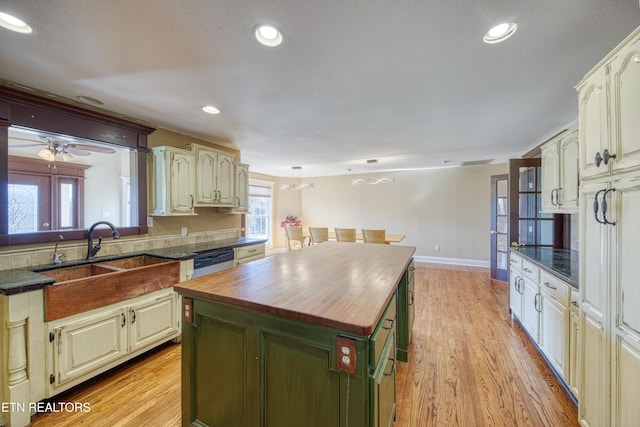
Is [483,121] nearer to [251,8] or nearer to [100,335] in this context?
[251,8]

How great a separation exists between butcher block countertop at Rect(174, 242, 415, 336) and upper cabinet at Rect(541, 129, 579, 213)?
1694 mm

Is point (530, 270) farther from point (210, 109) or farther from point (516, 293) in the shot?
point (210, 109)

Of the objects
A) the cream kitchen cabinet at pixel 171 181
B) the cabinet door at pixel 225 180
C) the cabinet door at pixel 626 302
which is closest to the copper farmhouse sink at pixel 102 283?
the cream kitchen cabinet at pixel 171 181

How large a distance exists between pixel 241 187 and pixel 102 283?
2247mm

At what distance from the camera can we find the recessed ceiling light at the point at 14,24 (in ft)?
4.25

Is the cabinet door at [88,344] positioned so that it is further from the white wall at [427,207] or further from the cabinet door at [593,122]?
the white wall at [427,207]

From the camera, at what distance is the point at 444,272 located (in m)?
5.40

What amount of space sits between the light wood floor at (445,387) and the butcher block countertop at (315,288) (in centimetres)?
96

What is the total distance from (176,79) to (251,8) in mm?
1039

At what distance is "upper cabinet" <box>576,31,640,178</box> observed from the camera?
114cm

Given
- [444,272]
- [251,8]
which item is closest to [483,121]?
[251,8]

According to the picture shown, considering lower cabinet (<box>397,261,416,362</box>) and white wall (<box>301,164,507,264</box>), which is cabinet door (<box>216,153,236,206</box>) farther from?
white wall (<box>301,164,507,264</box>)

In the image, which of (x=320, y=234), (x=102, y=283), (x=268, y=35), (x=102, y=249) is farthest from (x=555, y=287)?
(x=102, y=249)

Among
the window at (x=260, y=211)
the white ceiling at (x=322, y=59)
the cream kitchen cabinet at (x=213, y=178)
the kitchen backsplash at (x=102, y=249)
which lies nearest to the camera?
the white ceiling at (x=322, y=59)
